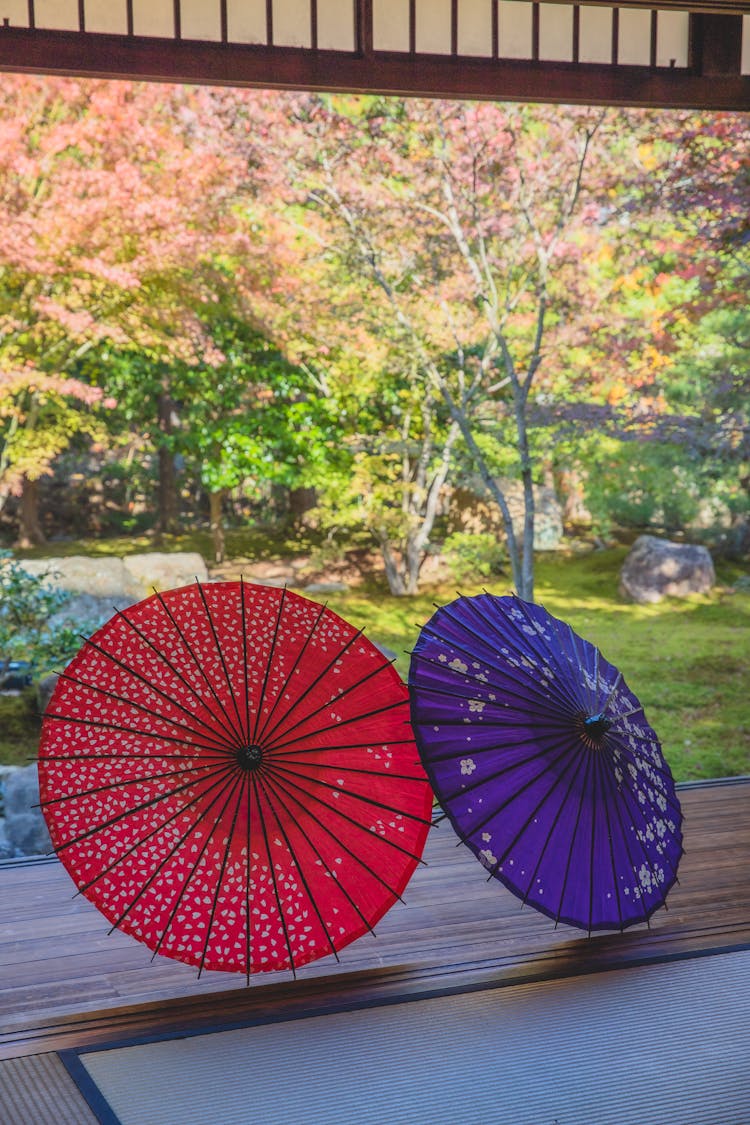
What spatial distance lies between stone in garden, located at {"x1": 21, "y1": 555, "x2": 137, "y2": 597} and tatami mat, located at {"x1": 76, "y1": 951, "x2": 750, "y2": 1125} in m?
2.95

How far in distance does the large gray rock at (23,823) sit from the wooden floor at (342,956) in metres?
0.89

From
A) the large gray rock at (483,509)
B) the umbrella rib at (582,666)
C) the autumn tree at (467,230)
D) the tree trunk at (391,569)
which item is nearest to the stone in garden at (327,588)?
the tree trunk at (391,569)

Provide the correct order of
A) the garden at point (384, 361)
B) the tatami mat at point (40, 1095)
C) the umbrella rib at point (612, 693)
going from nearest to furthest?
the tatami mat at point (40, 1095) → the umbrella rib at point (612, 693) → the garden at point (384, 361)

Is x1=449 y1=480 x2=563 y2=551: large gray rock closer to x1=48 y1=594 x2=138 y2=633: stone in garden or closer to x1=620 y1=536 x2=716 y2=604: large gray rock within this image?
x1=620 y1=536 x2=716 y2=604: large gray rock

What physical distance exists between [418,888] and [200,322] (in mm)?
2935

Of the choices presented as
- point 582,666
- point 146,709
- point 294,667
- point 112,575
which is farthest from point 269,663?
point 112,575

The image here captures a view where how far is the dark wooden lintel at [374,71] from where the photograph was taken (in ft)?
7.85

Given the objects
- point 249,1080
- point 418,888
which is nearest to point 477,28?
point 418,888

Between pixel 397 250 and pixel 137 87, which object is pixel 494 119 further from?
pixel 137 87

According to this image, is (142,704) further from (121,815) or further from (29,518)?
(29,518)

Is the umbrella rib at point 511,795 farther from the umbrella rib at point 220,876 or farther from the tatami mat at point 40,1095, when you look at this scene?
the tatami mat at point 40,1095

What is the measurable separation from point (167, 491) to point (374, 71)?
9.27 feet

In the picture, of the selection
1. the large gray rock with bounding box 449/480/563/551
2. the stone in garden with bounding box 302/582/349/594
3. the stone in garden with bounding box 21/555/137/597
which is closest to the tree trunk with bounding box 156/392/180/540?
the stone in garden with bounding box 21/555/137/597

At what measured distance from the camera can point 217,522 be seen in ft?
16.6
